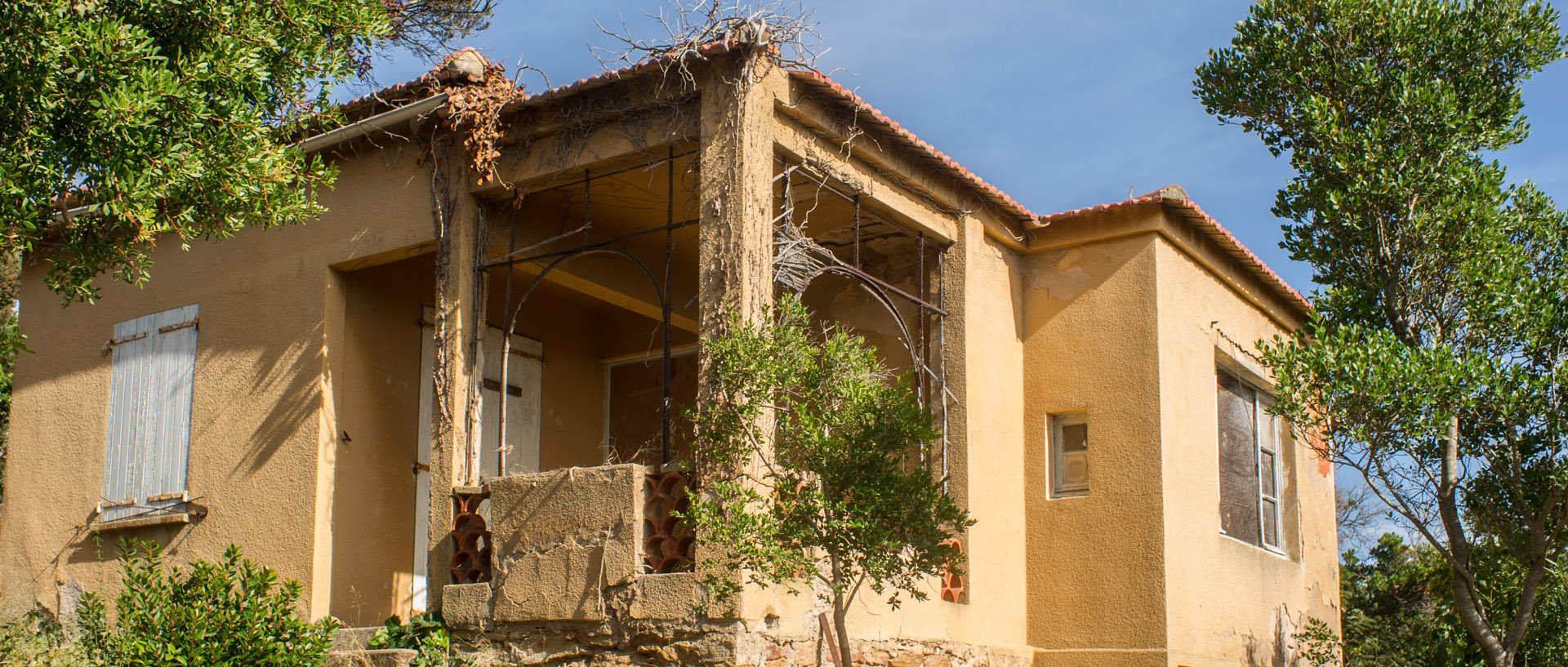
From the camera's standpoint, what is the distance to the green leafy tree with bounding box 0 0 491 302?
6.17 meters

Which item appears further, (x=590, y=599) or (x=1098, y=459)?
(x=1098, y=459)

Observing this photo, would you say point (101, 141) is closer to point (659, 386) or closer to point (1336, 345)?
point (659, 386)

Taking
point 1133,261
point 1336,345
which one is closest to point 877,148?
point 1133,261

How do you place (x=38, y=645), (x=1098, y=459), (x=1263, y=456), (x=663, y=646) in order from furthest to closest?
(x=1263, y=456)
(x=1098, y=459)
(x=38, y=645)
(x=663, y=646)

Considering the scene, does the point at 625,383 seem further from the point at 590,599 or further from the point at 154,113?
the point at 154,113

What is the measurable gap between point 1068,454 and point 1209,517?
1.22 metres

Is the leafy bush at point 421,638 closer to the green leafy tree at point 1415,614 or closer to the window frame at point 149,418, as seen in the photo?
the window frame at point 149,418

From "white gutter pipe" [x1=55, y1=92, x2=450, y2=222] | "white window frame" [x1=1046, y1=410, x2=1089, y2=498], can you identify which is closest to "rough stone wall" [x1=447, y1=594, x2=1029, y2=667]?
"white window frame" [x1=1046, y1=410, x2=1089, y2=498]

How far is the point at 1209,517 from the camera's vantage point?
35.5 ft

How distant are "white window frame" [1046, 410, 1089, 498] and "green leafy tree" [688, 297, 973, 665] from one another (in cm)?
387

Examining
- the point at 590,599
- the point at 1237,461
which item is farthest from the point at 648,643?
the point at 1237,461

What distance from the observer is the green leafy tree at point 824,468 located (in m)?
6.86

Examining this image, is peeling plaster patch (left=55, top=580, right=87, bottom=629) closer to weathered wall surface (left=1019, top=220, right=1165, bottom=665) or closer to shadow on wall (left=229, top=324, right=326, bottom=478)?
shadow on wall (left=229, top=324, right=326, bottom=478)

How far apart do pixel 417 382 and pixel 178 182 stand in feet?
13.3
